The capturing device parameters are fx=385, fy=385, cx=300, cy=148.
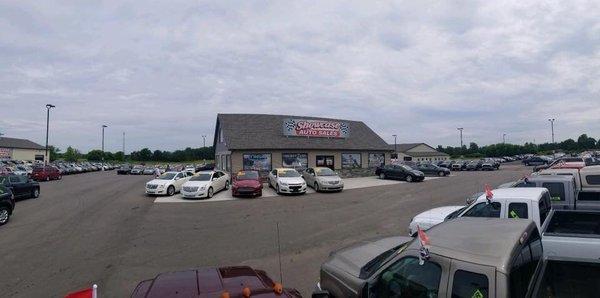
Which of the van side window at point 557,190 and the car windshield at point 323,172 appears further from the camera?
the car windshield at point 323,172

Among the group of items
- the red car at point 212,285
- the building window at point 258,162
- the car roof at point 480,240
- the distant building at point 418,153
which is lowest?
the red car at point 212,285

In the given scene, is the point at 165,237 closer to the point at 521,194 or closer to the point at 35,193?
the point at 521,194

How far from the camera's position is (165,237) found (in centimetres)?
1145

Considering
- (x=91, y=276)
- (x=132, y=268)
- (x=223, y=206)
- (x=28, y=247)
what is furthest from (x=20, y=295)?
(x=223, y=206)

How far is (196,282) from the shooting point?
3.91 meters

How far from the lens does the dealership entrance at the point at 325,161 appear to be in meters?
36.2

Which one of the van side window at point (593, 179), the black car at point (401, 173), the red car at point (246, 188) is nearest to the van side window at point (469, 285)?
the van side window at point (593, 179)

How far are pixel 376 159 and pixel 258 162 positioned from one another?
14.4 meters

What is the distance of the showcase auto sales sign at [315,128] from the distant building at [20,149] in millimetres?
72785

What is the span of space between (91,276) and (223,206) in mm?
10932

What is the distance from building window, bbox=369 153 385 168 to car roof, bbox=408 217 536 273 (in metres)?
37.0

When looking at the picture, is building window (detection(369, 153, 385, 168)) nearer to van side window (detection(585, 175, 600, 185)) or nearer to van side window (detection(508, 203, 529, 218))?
van side window (detection(585, 175, 600, 185))

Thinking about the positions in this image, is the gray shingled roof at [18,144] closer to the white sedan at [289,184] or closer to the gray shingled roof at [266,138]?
the gray shingled roof at [266,138]

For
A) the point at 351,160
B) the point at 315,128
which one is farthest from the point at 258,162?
the point at 351,160
